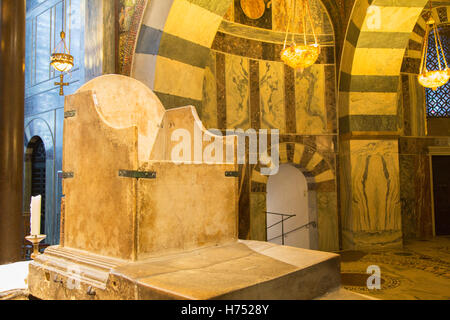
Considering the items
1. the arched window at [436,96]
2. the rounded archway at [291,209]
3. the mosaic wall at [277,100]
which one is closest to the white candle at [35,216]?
the mosaic wall at [277,100]

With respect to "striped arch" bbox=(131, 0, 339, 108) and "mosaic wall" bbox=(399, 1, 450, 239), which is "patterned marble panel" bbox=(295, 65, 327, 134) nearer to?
"mosaic wall" bbox=(399, 1, 450, 239)

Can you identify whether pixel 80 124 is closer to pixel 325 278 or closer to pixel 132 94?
pixel 132 94

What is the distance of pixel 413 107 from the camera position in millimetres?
8695

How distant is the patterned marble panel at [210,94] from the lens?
630 centimetres

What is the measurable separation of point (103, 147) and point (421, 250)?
23.3ft

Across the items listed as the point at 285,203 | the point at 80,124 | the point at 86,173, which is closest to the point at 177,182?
the point at 86,173

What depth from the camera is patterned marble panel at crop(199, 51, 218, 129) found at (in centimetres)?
630

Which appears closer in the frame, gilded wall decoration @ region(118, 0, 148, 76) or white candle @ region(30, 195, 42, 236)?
white candle @ region(30, 195, 42, 236)

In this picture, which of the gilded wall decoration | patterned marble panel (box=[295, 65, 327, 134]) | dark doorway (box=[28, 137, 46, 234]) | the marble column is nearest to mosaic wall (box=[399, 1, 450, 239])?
patterned marble panel (box=[295, 65, 327, 134])

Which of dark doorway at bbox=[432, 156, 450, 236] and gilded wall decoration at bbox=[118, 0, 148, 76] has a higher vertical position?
gilded wall decoration at bbox=[118, 0, 148, 76]

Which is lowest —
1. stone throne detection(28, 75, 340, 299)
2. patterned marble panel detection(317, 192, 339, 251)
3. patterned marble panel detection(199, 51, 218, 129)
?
patterned marble panel detection(317, 192, 339, 251)

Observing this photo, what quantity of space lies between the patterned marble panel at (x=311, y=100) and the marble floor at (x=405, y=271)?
2655mm

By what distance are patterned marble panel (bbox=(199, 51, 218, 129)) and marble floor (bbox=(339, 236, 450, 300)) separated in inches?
136

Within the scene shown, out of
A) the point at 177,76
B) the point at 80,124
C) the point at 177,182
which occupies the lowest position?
the point at 177,182
